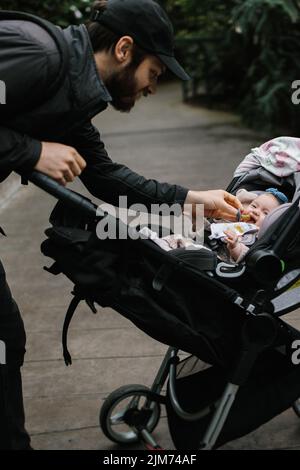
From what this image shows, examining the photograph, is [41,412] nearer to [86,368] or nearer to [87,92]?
[86,368]

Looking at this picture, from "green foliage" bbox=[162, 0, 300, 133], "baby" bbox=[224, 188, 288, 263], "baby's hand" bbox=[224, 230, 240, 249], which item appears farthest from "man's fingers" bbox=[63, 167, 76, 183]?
"green foliage" bbox=[162, 0, 300, 133]

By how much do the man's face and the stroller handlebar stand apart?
1.35 feet

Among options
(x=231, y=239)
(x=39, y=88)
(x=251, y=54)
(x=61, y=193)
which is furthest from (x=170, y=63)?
(x=251, y=54)

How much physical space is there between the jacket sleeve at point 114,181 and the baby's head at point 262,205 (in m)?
0.35

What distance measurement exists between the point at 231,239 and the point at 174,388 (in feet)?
2.09

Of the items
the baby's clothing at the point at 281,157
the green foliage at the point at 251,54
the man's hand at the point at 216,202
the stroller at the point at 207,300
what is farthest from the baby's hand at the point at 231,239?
the green foliage at the point at 251,54

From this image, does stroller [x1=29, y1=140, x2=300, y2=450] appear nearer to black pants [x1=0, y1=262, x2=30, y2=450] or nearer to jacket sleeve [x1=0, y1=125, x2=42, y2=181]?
jacket sleeve [x1=0, y1=125, x2=42, y2=181]

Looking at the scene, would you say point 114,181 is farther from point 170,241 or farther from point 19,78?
point 19,78

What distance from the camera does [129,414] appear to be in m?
2.76

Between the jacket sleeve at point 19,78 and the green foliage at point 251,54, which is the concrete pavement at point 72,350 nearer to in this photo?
the jacket sleeve at point 19,78

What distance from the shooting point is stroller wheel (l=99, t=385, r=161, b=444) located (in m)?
2.70

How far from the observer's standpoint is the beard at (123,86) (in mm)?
2217

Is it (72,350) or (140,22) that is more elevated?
(140,22)

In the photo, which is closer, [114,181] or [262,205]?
[114,181]
